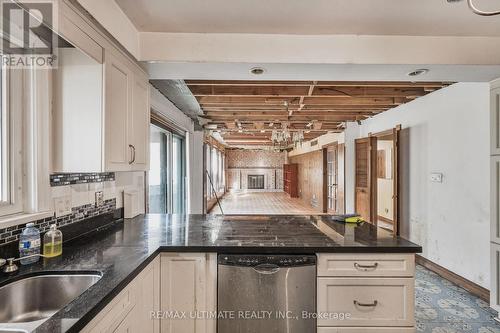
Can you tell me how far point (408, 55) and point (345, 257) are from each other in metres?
1.69

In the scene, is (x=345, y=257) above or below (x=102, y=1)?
below

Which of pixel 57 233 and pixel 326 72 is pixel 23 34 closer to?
pixel 57 233

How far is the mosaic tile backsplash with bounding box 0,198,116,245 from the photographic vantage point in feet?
4.22

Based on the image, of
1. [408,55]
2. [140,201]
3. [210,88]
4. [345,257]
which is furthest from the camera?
[210,88]

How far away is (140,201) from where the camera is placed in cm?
265

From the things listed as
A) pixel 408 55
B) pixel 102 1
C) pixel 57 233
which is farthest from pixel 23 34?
pixel 408 55

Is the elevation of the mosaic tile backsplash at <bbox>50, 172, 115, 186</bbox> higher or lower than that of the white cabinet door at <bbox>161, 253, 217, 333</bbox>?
higher

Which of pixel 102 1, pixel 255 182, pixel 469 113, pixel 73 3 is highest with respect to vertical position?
pixel 102 1

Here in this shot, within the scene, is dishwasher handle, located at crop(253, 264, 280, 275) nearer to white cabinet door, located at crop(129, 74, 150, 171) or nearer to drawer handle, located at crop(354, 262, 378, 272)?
drawer handle, located at crop(354, 262, 378, 272)

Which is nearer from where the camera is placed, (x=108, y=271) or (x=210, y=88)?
(x=108, y=271)

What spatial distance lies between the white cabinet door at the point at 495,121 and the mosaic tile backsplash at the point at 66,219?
347cm

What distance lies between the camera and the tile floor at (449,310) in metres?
2.31

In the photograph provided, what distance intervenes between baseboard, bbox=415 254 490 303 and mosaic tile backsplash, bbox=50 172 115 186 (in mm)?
3879

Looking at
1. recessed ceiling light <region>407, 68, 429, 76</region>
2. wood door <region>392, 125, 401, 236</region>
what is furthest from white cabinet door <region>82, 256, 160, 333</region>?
wood door <region>392, 125, 401, 236</region>
